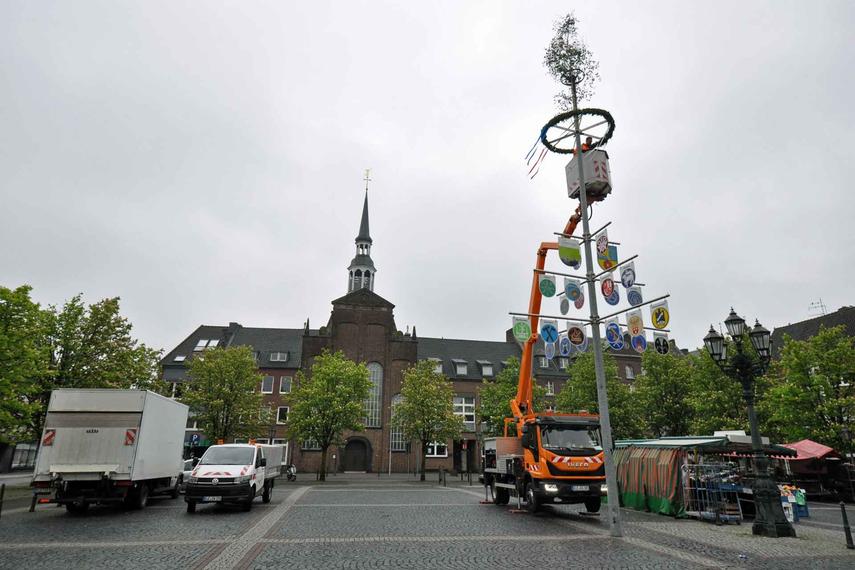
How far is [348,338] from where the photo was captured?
50812mm

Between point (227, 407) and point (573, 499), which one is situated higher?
point (227, 407)

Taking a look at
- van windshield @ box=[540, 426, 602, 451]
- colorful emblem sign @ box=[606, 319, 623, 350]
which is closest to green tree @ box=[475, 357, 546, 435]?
van windshield @ box=[540, 426, 602, 451]

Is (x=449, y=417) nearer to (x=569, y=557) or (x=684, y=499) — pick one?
(x=684, y=499)

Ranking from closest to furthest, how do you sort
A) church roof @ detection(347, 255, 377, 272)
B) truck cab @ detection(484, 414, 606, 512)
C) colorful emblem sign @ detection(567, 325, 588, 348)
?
colorful emblem sign @ detection(567, 325, 588, 348)
truck cab @ detection(484, 414, 606, 512)
church roof @ detection(347, 255, 377, 272)

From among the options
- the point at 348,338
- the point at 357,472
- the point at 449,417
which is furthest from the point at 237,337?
the point at 449,417

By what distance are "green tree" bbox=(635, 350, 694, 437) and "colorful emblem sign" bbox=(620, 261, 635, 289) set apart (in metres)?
26.3

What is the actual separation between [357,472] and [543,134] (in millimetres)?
40499

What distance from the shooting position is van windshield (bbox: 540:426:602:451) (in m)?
15.9

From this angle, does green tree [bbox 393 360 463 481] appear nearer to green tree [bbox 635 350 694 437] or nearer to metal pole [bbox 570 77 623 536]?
green tree [bbox 635 350 694 437]

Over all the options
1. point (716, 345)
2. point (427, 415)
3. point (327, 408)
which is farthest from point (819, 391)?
point (327, 408)

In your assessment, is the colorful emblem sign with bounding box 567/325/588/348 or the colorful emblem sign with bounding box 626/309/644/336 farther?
the colorful emblem sign with bounding box 567/325/588/348

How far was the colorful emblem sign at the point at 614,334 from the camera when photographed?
1301 cm

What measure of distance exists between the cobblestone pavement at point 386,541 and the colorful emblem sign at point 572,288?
5712mm

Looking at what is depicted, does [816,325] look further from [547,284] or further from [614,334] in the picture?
[547,284]
